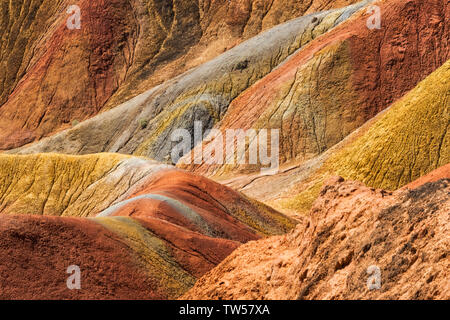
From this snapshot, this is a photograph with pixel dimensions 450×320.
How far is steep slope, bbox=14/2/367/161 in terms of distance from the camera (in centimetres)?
5659

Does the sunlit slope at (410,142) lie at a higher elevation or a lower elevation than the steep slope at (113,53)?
lower

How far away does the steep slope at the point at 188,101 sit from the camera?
2228 inches

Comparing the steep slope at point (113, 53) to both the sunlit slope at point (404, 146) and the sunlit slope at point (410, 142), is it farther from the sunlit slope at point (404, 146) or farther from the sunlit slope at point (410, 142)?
the sunlit slope at point (410, 142)

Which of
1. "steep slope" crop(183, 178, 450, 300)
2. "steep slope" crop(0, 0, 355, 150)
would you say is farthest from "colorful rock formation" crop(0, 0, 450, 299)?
"steep slope" crop(0, 0, 355, 150)

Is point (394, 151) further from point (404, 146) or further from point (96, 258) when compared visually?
point (96, 258)

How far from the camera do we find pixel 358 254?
40.2ft

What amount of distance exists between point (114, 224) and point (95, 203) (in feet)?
51.4

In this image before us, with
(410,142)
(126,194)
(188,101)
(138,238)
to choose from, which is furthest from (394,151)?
(188,101)

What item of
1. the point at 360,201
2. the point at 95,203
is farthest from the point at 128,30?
the point at 360,201

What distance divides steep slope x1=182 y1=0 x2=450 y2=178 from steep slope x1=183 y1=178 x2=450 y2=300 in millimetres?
32046

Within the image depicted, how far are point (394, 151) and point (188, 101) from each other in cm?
2447

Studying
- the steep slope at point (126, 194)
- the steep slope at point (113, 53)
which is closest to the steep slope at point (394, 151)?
the steep slope at point (126, 194)

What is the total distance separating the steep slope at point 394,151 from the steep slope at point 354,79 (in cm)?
512
